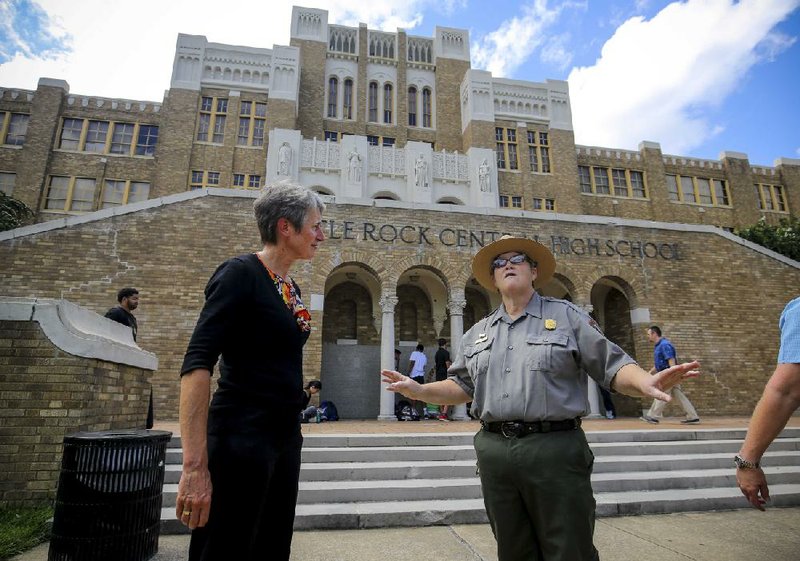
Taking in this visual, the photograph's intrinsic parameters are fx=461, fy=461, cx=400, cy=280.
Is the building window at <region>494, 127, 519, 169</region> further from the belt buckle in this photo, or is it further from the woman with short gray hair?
the woman with short gray hair

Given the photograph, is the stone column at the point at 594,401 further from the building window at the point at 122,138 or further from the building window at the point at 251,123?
the building window at the point at 122,138

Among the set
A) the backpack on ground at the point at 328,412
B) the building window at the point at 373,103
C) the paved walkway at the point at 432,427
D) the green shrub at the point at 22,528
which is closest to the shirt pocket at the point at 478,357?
the green shrub at the point at 22,528

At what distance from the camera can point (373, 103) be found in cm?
2861

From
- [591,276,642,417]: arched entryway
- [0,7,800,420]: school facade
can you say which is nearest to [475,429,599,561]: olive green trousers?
[0,7,800,420]: school facade

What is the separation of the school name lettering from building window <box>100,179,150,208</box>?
1584cm

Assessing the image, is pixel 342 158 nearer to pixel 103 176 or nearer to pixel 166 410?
pixel 103 176

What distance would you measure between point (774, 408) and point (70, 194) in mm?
27906

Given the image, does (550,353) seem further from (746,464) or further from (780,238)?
(780,238)

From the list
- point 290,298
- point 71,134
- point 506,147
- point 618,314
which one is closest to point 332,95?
point 506,147

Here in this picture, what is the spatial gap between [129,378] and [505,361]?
5305mm

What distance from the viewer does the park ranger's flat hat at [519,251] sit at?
2699 mm

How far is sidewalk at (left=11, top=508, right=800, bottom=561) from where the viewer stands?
145 inches

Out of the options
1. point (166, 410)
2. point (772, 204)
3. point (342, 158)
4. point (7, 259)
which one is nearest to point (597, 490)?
point (166, 410)

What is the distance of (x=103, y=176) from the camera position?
23.3m
